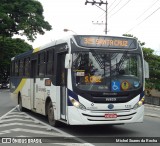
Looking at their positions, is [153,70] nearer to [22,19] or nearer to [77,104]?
[22,19]

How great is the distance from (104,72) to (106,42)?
1011 millimetres

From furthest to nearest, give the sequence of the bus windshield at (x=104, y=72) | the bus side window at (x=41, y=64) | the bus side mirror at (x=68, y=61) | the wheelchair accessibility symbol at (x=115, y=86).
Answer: the bus side window at (x=41, y=64) < the wheelchair accessibility symbol at (x=115, y=86) < the bus windshield at (x=104, y=72) < the bus side mirror at (x=68, y=61)

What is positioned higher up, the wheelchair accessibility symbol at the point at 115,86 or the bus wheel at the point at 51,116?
the wheelchair accessibility symbol at the point at 115,86

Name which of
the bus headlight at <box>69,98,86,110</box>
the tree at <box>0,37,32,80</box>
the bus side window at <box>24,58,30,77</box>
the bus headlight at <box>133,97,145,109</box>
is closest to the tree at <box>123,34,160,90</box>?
the bus side window at <box>24,58,30,77</box>

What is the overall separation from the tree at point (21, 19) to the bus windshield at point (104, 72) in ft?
125

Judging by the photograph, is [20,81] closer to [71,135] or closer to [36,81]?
[36,81]

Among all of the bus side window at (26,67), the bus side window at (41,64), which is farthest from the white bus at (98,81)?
the bus side window at (26,67)

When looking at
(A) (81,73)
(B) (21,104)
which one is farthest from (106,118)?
(B) (21,104)

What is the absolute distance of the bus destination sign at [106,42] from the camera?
12.6m

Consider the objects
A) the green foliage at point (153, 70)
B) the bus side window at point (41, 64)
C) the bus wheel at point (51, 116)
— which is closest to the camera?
the bus wheel at point (51, 116)

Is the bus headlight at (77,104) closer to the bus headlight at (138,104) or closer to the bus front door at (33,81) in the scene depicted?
the bus headlight at (138,104)

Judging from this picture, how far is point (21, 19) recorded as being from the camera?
51.5m

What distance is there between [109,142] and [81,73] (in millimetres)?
2453

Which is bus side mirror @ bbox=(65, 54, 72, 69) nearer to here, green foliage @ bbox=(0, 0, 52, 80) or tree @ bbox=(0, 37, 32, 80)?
green foliage @ bbox=(0, 0, 52, 80)
